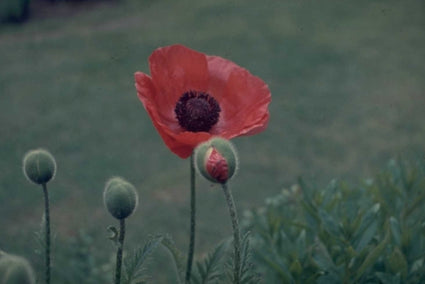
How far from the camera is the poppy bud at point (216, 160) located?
4.13 ft

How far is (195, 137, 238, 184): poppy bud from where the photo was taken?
1.26 meters

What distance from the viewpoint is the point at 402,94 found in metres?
5.68

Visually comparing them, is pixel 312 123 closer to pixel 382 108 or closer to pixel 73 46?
pixel 382 108

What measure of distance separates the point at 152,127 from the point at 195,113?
3471mm

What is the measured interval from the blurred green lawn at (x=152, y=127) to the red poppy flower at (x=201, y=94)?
7.28 ft

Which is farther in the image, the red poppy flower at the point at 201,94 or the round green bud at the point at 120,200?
the red poppy flower at the point at 201,94

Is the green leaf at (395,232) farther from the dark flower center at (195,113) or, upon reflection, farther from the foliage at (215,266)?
the dark flower center at (195,113)

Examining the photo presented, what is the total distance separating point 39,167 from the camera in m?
1.48

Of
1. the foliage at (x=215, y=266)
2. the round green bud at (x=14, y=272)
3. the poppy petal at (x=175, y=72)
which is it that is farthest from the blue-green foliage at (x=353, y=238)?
the round green bud at (x=14, y=272)

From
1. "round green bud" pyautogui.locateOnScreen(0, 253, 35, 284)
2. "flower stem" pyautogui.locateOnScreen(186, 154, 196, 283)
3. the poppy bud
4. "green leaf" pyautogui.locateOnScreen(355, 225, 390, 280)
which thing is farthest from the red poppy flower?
"round green bud" pyautogui.locateOnScreen(0, 253, 35, 284)

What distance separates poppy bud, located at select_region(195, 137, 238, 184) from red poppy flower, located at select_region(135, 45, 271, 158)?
24 cm

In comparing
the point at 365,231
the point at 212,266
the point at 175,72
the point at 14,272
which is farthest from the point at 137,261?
the point at 365,231

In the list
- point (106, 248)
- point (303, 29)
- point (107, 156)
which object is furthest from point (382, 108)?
point (106, 248)

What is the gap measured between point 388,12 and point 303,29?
3.66 ft
